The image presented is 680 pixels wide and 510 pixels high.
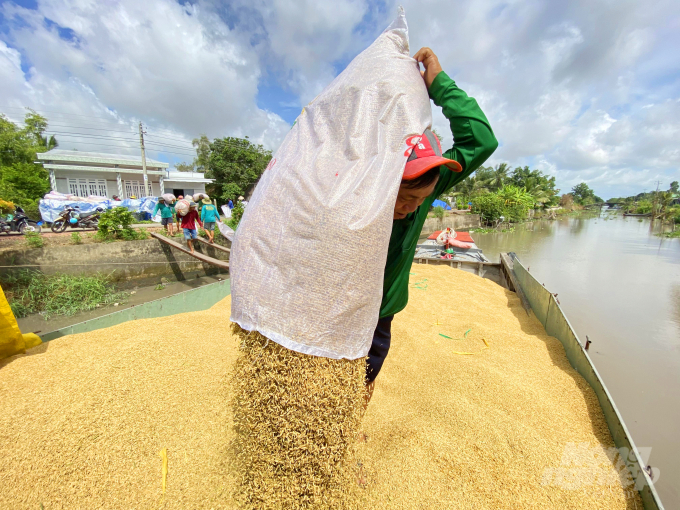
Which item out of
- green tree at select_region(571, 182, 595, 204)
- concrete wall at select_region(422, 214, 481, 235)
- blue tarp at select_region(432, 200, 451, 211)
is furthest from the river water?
green tree at select_region(571, 182, 595, 204)

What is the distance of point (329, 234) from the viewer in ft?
2.99

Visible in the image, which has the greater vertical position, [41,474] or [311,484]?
[311,484]

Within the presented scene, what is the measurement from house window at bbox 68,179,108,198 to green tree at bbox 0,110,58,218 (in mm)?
1161

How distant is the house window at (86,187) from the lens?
16559mm

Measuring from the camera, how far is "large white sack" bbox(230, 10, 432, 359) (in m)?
0.93

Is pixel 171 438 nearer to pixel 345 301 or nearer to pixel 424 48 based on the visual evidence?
pixel 345 301

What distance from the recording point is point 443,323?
346 cm

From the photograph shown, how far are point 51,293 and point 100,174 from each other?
15.7 m

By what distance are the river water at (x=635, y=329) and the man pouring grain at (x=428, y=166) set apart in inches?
87.6

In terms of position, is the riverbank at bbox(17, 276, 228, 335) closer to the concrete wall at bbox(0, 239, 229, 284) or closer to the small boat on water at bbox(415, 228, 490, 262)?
the concrete wall at bbox(0, 239, 229, 284)

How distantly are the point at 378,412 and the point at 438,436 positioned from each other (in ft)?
1.30

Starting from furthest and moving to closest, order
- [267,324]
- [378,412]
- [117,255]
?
[117,255], [378,412], [267,324]

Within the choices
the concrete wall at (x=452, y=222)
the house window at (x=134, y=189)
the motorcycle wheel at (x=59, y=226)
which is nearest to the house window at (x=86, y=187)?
the house window at (x=134, y=189)

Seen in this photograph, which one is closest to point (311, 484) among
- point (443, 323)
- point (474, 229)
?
point (443, 323)
